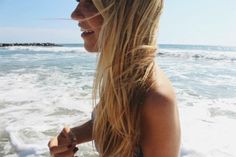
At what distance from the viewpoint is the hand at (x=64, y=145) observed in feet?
4.97

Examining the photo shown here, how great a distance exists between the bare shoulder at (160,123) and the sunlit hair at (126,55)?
5 centimetres

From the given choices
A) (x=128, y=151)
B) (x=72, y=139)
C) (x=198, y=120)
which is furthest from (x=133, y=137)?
(x=198, y=120)

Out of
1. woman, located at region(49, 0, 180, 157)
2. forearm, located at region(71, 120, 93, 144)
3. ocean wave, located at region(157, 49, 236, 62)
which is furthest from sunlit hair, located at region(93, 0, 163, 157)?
ocean wave, located at region(157, 49, 236, 62)

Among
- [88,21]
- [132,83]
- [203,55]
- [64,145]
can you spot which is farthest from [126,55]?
[203,55]

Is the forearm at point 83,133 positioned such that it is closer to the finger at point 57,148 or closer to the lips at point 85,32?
the finger at point 57,148

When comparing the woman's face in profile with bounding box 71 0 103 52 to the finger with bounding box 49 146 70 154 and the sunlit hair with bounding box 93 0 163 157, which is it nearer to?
the sunlit hair with bounding box 93 0 163 157

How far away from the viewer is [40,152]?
542 centimetres

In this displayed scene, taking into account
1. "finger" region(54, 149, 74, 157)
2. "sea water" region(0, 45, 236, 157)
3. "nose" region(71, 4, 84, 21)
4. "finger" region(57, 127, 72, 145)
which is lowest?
"sea water" region(0, 45, 236, 157)

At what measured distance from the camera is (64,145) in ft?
5.07

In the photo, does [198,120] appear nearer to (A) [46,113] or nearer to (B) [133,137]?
(A) [46,113]

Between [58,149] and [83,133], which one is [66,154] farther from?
[83,133]

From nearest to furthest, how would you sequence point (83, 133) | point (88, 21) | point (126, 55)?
point (126, 55) → point (88, 21) → point (83, 133)

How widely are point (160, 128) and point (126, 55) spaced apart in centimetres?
30

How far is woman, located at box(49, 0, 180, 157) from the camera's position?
126 cm
